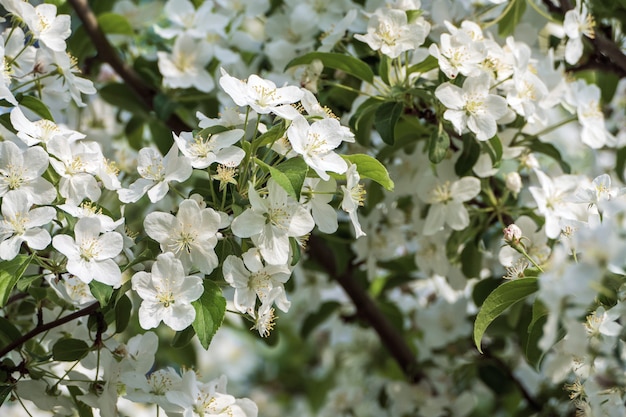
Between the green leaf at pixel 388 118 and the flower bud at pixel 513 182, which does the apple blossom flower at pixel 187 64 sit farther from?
the flower bud at pixel 513 182

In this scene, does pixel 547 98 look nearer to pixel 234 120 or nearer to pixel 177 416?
pixel 234 120

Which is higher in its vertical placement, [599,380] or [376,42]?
[376,42]

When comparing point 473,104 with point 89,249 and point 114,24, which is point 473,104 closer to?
point 89,249

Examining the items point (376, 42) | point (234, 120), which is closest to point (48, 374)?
point (234, 120)

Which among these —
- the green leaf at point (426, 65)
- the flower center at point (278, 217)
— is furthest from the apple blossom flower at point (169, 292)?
the green leaf at point (426, 65)

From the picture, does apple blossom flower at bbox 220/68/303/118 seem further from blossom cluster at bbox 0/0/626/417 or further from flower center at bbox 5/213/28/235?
flower center at bbox 5/213/28/235

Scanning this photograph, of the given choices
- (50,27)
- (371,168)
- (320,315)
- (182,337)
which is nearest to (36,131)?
(50,27)
